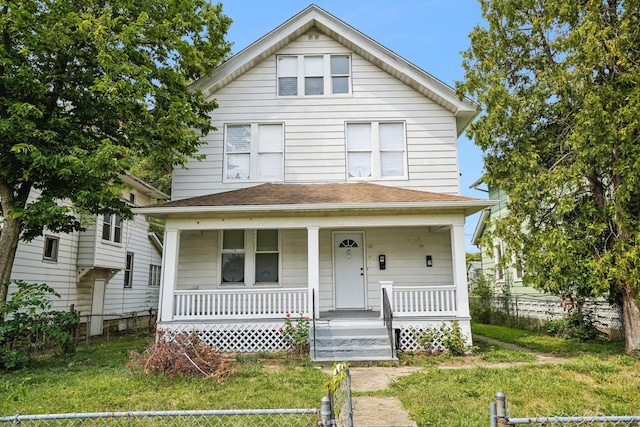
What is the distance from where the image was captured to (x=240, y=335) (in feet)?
33.4

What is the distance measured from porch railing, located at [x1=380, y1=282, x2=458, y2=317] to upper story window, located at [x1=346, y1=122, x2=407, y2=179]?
11.3 ft

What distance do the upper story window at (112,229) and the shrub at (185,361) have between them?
9264 mm

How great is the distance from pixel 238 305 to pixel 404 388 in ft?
15.9

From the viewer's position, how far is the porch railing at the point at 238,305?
401 inches

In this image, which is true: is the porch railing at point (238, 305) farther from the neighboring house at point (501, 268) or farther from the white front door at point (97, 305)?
the neighboring house at point (501, 268)

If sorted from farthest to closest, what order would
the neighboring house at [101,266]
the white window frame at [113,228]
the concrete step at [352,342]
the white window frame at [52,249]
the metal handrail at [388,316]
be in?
the white window frame at [113,228] → the white window frame at [52,249] → the neighboring house at [101,266] → the metal handrail at [388,316] → the concrete step at [352,342]

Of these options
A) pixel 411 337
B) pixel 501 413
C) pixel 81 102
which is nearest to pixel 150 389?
pixel 501 413

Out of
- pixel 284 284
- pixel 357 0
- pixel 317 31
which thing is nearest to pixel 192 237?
pixel 284 284

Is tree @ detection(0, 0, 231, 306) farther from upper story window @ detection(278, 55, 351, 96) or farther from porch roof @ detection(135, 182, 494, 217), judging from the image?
upper story window @ detection(278, 55, 351, 96)

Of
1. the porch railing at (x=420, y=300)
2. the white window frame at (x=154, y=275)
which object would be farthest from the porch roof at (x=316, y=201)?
the white window frame at (x=154, y=275)

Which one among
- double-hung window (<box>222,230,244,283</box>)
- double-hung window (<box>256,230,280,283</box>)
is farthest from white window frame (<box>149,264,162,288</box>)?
double-hung window (<box>256,230,280,283</box>)

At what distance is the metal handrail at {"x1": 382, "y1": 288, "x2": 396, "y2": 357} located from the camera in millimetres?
9227

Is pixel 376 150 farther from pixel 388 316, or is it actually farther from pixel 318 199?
pixel 388 316

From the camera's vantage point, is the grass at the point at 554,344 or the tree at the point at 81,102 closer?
the tree at the point at 81,102
